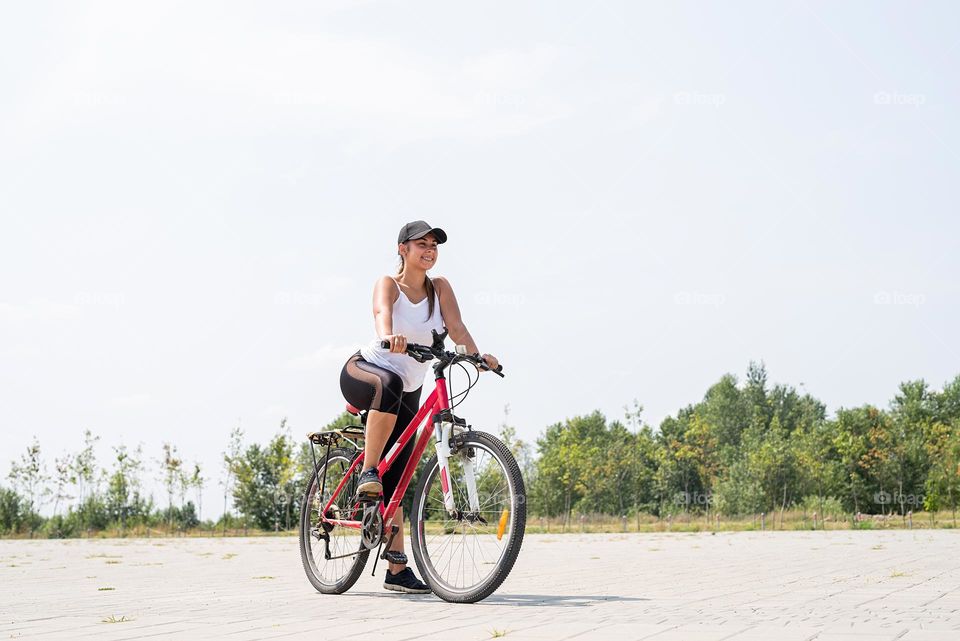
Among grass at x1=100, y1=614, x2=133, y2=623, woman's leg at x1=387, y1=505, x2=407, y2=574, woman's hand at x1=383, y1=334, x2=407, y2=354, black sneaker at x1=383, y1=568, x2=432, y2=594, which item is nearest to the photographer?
grass at x1=100, y1=614, x2=133, y2=623

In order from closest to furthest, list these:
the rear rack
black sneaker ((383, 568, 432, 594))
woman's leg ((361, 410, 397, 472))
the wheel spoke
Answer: the wheel spoke < woman's leg ((361, 410, 397, 472)) < black sneaker ((383, 568, 432, 594)) < the rear rack

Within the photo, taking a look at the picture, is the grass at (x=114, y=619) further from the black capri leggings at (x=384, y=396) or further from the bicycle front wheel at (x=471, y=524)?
the black capri leggings at (x=384, y=396)

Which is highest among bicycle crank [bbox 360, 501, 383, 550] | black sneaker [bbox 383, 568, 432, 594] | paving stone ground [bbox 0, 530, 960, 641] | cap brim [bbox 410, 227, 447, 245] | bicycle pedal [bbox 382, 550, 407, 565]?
cap brim [bbox 410, 227, 447, 245]

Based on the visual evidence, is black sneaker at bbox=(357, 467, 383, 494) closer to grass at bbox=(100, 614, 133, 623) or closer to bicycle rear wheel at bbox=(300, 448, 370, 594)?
bicycle rear wheel at bbox=(300, 448, 370, 594)

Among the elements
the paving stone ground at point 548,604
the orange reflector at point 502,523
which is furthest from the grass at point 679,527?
the orange reflector at point 502,523

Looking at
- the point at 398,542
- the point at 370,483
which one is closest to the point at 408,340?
the point at 370,483

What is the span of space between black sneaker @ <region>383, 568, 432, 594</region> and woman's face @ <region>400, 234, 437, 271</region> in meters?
1.95

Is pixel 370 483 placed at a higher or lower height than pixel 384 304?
lower

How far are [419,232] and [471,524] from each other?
1871 mm

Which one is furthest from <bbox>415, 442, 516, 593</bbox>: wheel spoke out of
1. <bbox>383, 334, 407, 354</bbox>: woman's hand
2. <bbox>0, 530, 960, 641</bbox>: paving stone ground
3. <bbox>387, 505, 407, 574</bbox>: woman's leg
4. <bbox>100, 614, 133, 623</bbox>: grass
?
<bbox>100, 614, 133, 623</bbox>: grass

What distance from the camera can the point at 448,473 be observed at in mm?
5664

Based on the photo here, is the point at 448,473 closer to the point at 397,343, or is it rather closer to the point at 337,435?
the point at 397,343

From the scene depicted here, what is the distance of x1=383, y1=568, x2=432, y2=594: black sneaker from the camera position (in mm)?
6121

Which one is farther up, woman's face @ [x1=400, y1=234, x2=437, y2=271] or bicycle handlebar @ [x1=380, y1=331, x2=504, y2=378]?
woman's face @ [x1=400, y1=234, x2=437, y2=271]
